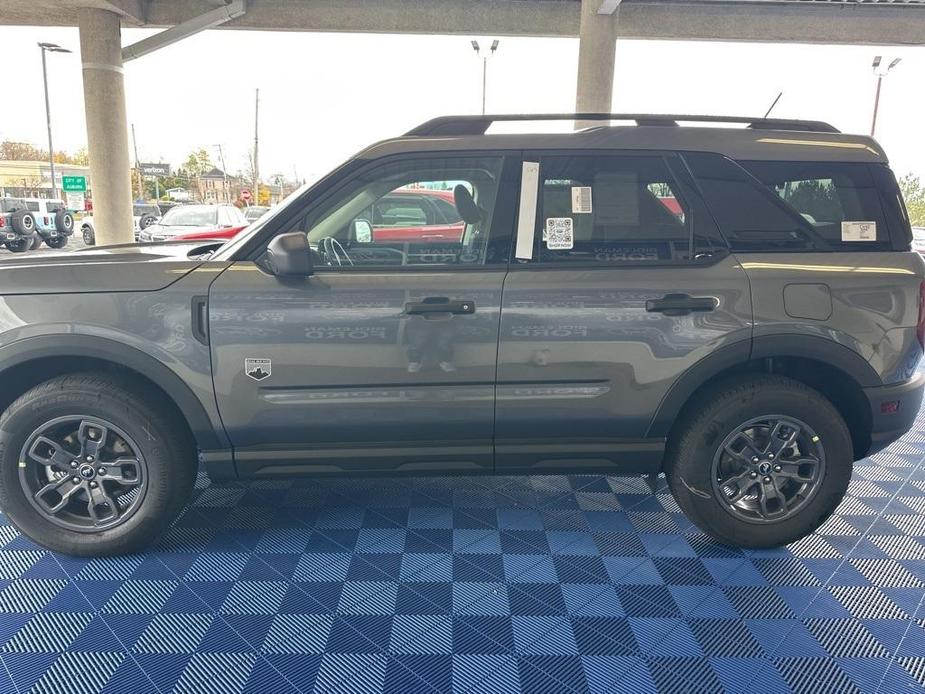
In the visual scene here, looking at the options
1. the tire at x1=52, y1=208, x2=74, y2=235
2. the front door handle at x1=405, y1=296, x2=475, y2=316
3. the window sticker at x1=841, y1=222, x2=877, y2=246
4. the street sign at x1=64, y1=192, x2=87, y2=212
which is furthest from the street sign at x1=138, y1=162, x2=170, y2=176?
the window sticker at x1=841, y1=222, x2=877, y2=246

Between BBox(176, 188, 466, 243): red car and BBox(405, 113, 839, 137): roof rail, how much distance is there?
0.30 metres

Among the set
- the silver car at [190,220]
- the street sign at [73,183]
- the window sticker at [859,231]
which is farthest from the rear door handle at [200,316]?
the street sign at [73,183]

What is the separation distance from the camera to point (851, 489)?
380cm

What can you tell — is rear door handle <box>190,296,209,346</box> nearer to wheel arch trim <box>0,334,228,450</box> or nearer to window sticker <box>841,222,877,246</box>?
wheel arch trim <box>0,334,228,450</box>

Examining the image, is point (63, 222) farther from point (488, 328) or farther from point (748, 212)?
point (748, 212)

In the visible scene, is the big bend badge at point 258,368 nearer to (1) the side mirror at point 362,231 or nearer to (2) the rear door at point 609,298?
(1) the side mirror at point 362,231

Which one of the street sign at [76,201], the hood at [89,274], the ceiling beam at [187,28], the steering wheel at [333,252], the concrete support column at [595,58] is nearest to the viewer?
the hood at [89,274]

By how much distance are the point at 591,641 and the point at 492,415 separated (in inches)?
38.3

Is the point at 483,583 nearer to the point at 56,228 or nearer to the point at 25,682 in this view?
the point at 25,682

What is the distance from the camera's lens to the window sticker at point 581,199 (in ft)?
9.30

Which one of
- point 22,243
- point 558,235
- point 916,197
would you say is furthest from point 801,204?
point 916,197

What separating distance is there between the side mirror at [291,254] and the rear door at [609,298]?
841mm

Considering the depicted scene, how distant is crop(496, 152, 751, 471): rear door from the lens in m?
2.77

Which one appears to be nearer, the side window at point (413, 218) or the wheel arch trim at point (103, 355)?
the wheel arch trim at point (103, 355)
